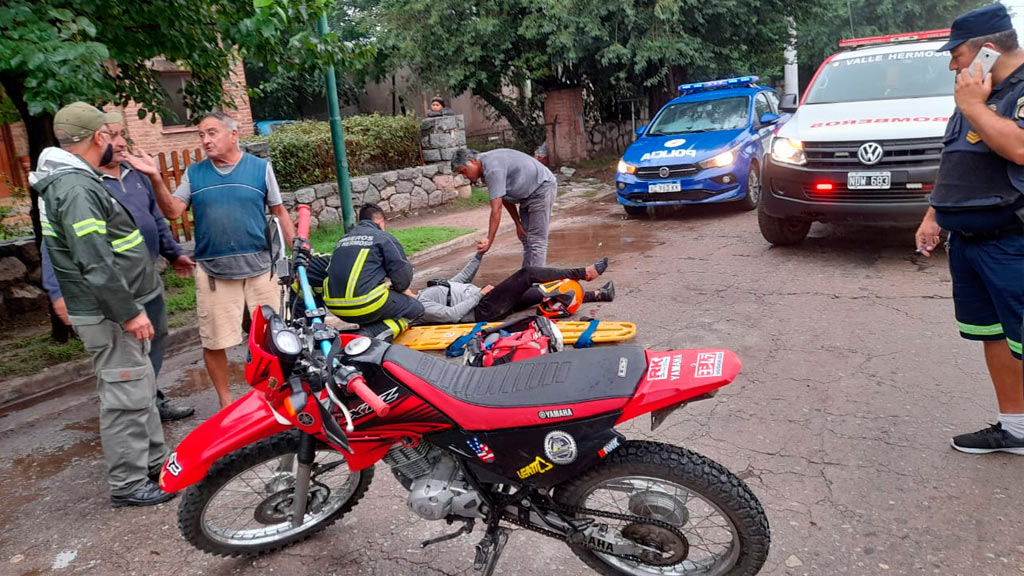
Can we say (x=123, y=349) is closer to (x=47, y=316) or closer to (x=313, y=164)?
(x=47, y=316)

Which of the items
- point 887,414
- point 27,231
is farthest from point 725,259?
point 27,231

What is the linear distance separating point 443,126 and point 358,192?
7.06 ft

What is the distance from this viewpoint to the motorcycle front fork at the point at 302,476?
288cm

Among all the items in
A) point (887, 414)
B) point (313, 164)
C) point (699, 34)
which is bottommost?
point (887, 414)

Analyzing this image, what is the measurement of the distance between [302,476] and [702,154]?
8100 mm

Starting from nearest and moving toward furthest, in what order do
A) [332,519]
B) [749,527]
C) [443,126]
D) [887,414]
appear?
1. [749,527]
2. [332,519]
3. [887,414]
4. [443,126]

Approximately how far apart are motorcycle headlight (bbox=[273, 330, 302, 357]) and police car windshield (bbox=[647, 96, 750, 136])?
9.35m

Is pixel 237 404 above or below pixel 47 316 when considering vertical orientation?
above

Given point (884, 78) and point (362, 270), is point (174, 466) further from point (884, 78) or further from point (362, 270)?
point (884, 78)

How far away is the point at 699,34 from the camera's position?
15.4 m

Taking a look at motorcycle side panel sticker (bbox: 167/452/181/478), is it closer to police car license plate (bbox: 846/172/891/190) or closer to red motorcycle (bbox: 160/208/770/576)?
red motorcycle (bbox: 160/208/770/576)

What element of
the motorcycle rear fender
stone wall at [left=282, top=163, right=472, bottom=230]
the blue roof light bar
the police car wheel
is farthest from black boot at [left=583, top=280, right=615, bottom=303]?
the blue roof light bar

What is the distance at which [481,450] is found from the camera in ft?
8.59

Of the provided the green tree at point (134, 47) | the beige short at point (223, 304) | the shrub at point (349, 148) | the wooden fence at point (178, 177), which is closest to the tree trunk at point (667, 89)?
the shrub at point (349, 148)
